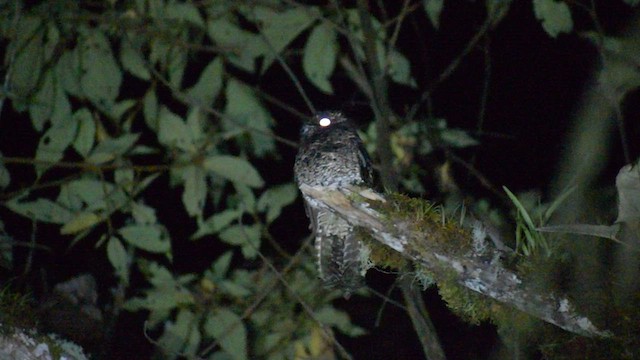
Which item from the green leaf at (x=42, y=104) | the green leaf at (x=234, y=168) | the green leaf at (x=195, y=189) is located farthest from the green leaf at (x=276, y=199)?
the green leaf at (x=42, y=104)

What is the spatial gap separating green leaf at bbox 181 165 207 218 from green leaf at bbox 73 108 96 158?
38cm

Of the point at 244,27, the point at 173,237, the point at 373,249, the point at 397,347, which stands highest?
the point at 244,27

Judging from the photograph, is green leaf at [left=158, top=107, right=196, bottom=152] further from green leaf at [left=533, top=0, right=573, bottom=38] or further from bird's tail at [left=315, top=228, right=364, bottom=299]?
green leaf at [left=533, top=0, right=573, bottom=38]

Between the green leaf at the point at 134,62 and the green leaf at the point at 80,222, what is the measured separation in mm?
583

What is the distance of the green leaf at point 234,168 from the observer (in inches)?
112

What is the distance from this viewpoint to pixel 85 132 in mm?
2963

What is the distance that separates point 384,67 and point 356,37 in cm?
17

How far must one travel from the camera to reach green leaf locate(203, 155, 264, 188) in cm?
283

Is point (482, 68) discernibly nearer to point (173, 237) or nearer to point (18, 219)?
point (173, 237)

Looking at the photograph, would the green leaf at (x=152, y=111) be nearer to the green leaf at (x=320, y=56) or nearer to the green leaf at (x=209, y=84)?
the green leaf at (x=209, y=84)

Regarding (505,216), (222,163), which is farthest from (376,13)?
(222,163)

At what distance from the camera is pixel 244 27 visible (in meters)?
3.59

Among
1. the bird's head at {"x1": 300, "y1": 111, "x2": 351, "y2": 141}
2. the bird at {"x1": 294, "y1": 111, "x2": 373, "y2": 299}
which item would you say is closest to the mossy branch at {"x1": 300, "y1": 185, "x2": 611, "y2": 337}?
the bird at {"x1": 294, "y1": 111, "x2": 373, "y2": 299}

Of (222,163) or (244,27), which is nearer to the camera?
(222,163)
